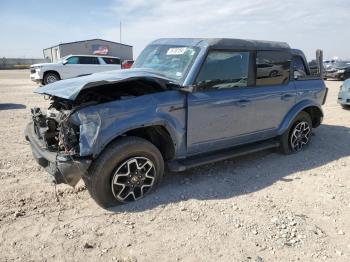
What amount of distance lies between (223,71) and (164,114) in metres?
1.18

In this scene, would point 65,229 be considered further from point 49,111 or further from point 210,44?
point 210,44

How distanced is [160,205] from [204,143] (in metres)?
1.05

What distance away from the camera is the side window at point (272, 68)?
194 inches

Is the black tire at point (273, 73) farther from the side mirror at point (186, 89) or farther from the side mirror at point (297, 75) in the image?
the side mirror at point (186, 89)

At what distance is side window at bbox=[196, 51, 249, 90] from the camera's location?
4.27 meters

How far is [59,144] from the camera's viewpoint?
12.0ft

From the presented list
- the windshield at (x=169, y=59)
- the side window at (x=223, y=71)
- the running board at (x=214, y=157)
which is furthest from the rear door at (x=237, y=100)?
the windshield at (x=169, y=59)

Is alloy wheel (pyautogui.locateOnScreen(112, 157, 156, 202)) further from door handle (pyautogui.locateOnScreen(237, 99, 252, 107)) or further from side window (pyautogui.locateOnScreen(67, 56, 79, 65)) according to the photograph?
side window (pyautogui.locateOnScreen(67, 56, 79, 65))

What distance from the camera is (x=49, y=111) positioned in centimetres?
408

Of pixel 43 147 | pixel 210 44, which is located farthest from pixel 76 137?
pixel 210 44

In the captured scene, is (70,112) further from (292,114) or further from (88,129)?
(292,114)

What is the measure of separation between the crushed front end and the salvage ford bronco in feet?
0.04

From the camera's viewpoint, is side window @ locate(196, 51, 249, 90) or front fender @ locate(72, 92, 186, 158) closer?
front fender @ locate(72, 92, 186, 158)

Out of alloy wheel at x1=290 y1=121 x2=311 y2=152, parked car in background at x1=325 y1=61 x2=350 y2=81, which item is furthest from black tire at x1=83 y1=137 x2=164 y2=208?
parked car in background at x1=325 y1=61 x2=350 y2=81
